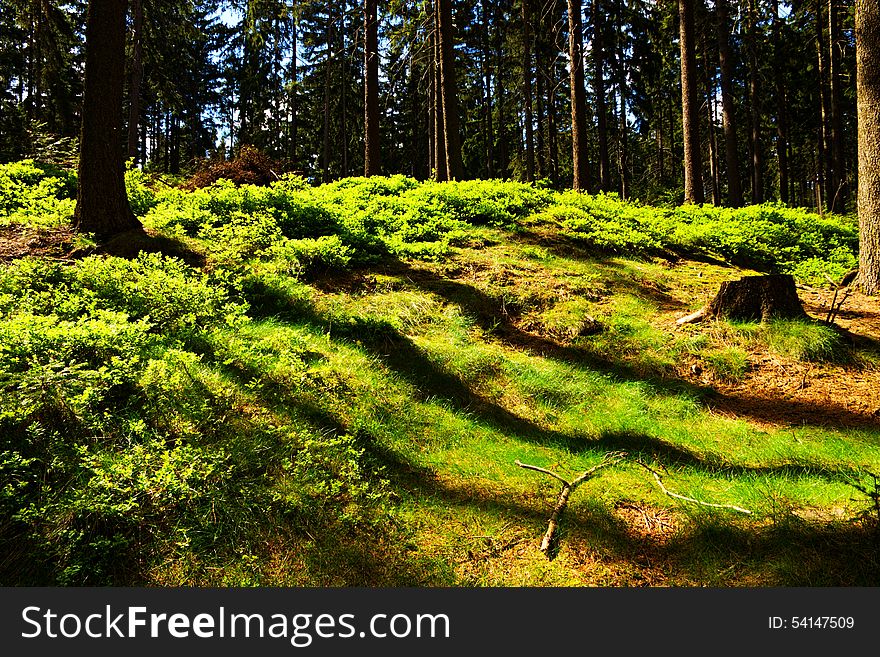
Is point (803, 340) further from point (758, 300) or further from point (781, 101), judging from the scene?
point (781, 101)

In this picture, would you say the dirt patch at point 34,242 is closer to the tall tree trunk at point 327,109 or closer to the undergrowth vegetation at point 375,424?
the undergrowth vegetation at point 375,424

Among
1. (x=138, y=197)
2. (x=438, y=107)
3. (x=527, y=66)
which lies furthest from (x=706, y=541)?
(x=527, y=66)

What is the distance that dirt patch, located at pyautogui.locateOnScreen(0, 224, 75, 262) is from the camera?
6484 mm

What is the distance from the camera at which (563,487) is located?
13.6 ft

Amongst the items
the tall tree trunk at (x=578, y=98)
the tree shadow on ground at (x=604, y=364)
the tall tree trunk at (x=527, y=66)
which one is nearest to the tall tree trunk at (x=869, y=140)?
the tree shadow on ground at (x=604, y=364)

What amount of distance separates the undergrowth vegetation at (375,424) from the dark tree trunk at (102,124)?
0.64m

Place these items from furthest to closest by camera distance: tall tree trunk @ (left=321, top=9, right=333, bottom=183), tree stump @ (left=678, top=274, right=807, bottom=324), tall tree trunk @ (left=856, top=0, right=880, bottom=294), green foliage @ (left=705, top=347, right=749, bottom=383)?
tall tree trunk @ (left=321, top=9, right=333, bottom=183) < tall tree trunk @ (left=856, top=0, right=880, bottom=294) < tree stump @ (left=678, top=274, right=807, bottom=324) < green foliage @ (left=705, top=347, right=749, bottom=383)

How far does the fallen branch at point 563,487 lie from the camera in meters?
3.61

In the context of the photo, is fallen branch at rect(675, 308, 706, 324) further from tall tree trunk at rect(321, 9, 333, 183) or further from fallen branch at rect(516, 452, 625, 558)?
tall tree trunk at rect(321, 9, 333, 183)

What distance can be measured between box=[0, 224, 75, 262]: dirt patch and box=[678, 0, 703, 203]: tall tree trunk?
13.5 meters

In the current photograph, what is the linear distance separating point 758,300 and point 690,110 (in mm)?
9072

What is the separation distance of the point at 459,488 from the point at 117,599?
2361 mm

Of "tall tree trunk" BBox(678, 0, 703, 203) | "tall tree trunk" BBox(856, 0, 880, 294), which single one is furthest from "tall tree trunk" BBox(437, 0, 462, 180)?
"tall tree trunk" BBox(856, 0, 880, 294)

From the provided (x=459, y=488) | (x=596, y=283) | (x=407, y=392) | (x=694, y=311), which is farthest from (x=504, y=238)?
(x=459, y=488)
